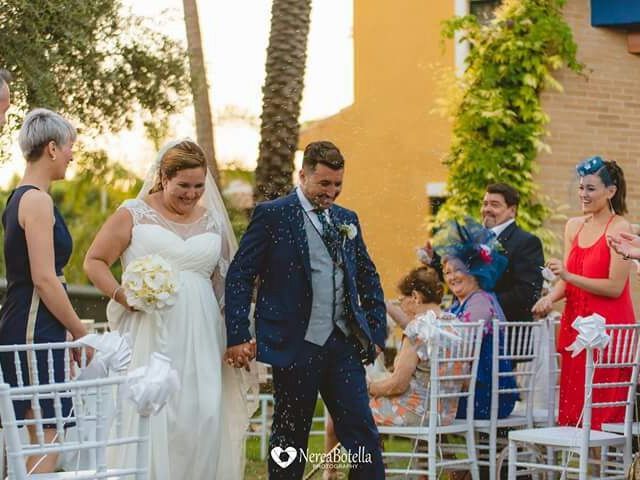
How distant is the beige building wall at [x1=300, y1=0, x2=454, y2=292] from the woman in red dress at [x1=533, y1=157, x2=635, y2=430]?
20.2 ft

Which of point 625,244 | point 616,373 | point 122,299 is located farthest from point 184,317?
point 616,373

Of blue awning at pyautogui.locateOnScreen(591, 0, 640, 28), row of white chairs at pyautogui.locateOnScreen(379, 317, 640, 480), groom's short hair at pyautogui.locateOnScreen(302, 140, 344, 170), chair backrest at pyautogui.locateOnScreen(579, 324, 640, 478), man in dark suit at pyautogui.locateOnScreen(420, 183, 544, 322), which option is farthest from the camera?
blue awning at pyautogui.locateOnScreen(591, 0, 640, 28)

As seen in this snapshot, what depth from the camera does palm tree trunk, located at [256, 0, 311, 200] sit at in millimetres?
9969

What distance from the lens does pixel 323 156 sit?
5551mm

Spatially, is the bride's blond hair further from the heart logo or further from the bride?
the heart logo

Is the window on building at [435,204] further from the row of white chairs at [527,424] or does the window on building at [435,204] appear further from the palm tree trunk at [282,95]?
the row of white chairs at [527,424]

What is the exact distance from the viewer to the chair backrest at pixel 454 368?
265 inches

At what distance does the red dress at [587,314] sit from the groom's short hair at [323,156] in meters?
1.97

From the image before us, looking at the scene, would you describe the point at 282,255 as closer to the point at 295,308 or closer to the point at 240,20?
the point at 295,308

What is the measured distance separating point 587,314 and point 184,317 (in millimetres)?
2325

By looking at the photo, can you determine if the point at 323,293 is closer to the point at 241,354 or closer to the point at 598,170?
the point at 241,354

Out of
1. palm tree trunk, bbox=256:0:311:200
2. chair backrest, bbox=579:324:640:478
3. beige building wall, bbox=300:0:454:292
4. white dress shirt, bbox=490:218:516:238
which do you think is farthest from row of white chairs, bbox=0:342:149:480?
beige building wall, bbox=300:0:454:292

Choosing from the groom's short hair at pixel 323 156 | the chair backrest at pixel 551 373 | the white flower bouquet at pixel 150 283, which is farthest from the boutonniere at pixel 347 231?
the chair backrest at pixel 551 373

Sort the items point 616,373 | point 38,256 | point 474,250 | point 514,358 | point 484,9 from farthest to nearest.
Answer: point 484,9 → point 474,250 → point 514,358 → point 616,373 → point 38,256
